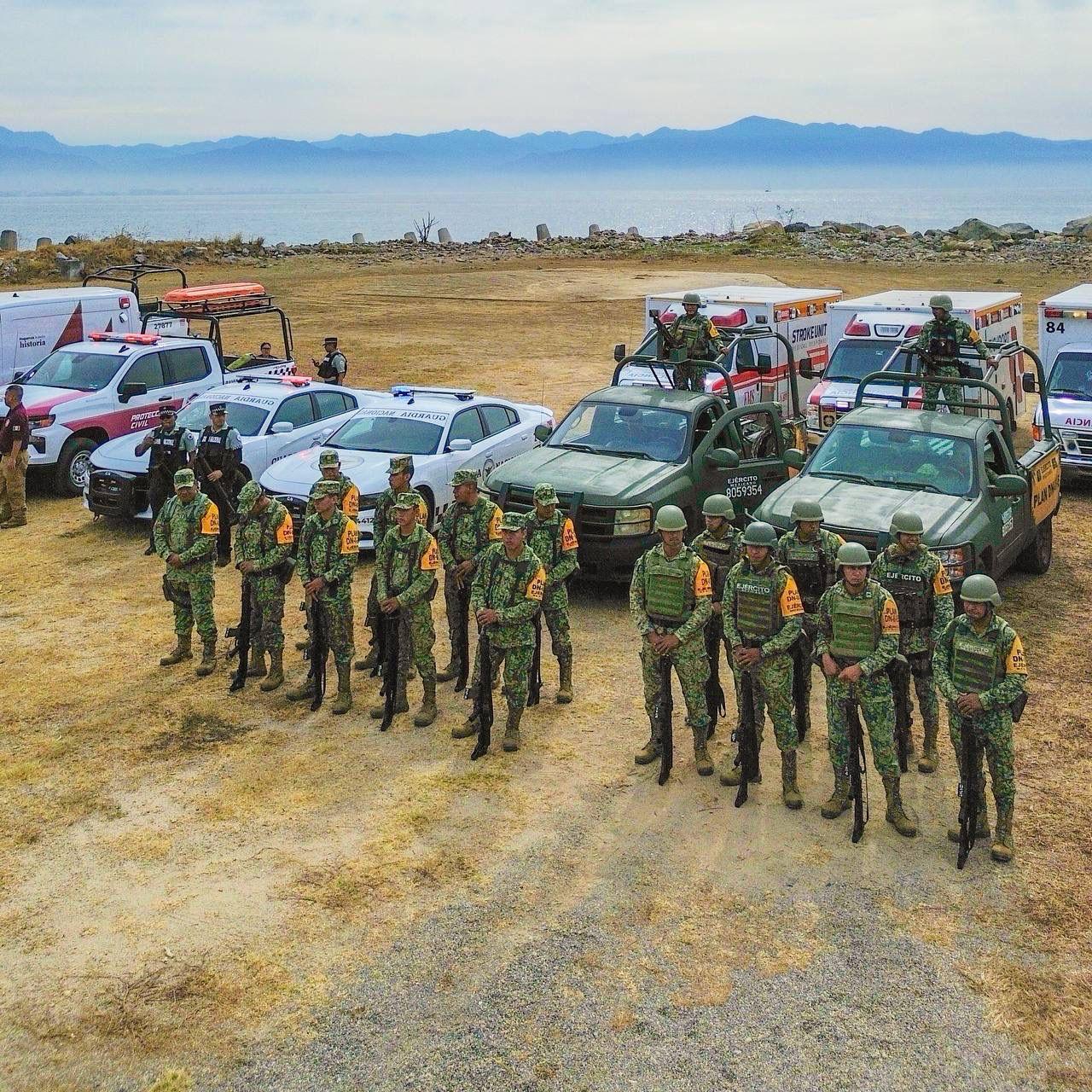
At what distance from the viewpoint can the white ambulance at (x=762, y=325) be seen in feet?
62.3

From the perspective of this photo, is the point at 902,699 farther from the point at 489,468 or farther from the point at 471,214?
the point at 471,214

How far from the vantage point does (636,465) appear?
42.2 ft

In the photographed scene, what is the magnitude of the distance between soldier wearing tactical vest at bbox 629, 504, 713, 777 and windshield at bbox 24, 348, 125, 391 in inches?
422

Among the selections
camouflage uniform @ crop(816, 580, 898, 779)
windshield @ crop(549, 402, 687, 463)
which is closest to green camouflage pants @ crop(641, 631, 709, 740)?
camouflage uniform @ crop(816, 580, 898, 779)

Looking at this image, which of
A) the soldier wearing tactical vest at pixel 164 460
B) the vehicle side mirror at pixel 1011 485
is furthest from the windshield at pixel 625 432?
the soldier wearing tactical vest at pixel 164 460

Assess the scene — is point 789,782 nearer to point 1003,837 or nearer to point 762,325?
point 1003,837

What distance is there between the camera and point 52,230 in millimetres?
109875

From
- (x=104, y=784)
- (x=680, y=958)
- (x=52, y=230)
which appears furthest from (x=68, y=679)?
(x=52, y=230)

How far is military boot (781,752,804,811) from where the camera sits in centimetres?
835

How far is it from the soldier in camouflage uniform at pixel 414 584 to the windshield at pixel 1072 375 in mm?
11000

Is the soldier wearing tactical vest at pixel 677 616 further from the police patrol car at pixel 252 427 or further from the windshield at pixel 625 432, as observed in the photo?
the police patrol car at pixel 252 427

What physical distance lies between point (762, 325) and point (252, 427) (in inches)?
327

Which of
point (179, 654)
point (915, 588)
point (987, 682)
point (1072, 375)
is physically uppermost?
point (1072, 375)

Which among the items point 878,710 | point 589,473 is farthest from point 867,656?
point 589,473
